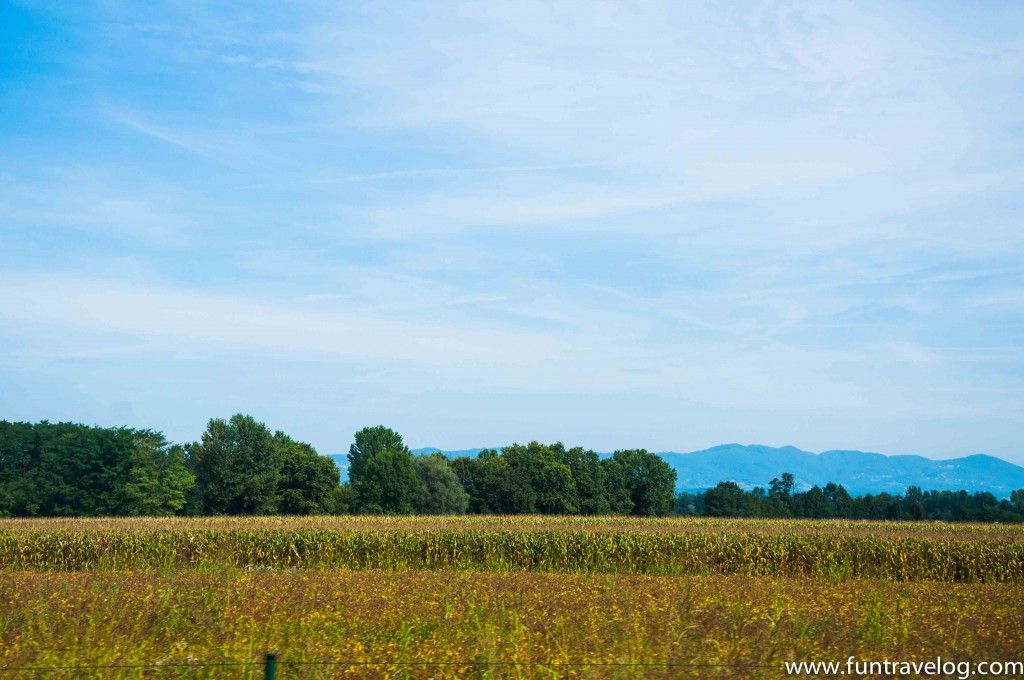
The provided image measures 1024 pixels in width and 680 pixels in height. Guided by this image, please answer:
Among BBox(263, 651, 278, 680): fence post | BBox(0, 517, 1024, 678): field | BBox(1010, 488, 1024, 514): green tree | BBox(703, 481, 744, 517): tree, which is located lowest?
BBox(703, 481, 744, 517): tree

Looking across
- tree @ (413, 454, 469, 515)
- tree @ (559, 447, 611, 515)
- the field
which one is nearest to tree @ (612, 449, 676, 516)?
tree @ (559, 447, 611, 515)

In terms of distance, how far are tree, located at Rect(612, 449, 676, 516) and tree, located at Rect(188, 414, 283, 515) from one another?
133ft

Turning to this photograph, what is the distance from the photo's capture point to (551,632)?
977 cm

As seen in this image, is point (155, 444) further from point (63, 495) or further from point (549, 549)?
point (549, 549)

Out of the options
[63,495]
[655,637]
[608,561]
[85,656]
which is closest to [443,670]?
[655,637]

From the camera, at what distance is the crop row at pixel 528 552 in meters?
24.2

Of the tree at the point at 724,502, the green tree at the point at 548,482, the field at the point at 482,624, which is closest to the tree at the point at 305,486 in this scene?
the green tree at the point at 548,482

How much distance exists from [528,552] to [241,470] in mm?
52710

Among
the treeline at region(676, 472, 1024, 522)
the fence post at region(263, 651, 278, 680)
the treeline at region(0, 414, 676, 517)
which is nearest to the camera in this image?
the fence post at region(263, 651, 278, 680)

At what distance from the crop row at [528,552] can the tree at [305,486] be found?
4599cm

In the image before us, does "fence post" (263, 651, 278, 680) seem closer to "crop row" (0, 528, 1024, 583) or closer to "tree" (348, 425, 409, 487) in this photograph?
"crop row" (0, 528, 1024, 583)

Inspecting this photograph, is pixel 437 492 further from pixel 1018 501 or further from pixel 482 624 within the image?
pixel 1018 501

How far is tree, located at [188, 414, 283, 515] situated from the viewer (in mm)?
71062

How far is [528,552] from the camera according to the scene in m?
26.1
